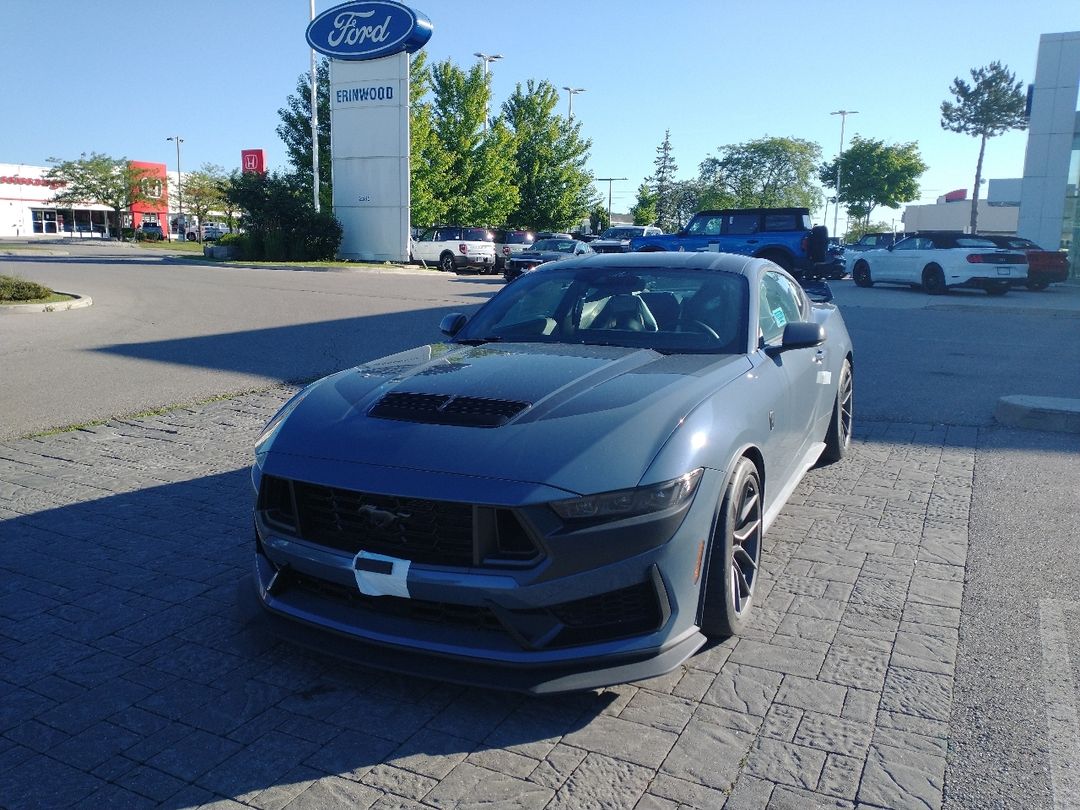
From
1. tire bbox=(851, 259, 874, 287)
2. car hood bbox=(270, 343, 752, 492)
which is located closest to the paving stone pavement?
car hood bbox=(270, 343, 752, 492)

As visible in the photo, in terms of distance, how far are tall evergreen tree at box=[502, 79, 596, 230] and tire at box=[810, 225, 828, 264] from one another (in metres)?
33.1

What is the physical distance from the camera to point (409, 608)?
117 inches

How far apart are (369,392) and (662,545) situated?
142cm

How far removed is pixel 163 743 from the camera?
2.84m

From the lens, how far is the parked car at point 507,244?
3366 centimetres

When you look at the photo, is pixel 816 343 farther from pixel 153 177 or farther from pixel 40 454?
pixel 153 177

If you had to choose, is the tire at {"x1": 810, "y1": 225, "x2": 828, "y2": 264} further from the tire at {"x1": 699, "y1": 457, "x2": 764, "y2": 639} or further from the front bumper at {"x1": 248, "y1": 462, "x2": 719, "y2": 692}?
the front bumper at {"x1": 248, "y1": 462, "x2": 719, "y2": 692}

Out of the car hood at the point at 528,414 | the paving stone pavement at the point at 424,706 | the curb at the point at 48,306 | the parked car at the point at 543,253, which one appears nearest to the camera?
the paving stone pavement at the point at 424,706

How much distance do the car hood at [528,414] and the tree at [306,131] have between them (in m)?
37.5

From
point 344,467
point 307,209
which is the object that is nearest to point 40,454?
point 344,467

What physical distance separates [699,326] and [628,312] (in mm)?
384

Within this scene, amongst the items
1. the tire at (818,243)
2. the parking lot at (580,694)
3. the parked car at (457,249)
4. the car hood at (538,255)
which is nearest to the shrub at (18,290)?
the parking lot at (580,694)

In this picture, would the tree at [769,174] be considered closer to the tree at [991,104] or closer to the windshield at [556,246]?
A: the tree at [991,104]

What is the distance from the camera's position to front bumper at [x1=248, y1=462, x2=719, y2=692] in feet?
9.17
